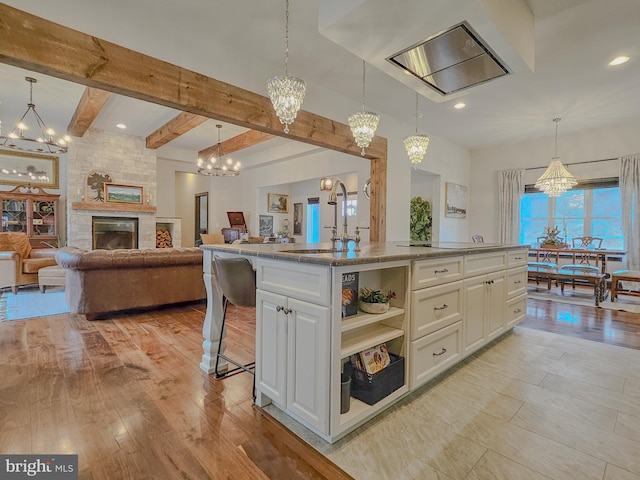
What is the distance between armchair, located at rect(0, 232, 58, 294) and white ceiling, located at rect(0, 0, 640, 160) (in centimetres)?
218

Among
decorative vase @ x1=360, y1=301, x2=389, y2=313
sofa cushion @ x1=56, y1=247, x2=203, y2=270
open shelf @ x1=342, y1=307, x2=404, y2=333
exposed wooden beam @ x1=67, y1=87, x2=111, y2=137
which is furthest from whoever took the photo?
exposed wooden beam @ x1=67, y1=87, x2=111, y2=137

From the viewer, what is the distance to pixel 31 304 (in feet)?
13.7

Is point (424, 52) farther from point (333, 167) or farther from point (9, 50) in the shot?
point (333, 167)

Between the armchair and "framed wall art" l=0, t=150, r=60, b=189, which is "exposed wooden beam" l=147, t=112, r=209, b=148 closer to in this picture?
"framed wall art" l=0, t=150, r=60, b=189

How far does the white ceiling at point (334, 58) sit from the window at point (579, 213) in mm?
1280

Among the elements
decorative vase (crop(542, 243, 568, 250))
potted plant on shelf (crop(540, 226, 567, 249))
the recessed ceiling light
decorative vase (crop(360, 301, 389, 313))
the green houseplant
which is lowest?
decorative vase (crop(360, 301, 389, 313))

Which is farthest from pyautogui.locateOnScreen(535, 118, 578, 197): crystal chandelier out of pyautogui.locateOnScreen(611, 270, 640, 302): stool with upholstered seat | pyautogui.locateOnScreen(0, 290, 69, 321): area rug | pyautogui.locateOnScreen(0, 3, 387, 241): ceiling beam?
pyautogui.locateOnScreen(0, 290, 69, 321): area rug

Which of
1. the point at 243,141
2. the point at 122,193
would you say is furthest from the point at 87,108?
the point at 243,141

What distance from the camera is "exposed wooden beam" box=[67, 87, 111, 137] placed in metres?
4.07

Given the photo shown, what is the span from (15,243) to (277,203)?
595 centimetres

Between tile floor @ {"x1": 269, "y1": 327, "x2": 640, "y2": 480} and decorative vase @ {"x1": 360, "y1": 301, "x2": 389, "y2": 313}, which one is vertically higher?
decorative vase @ {"x1": 360, "y1": 301, "x2": 389, "y2": 313}

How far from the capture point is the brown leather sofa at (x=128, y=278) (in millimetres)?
3488

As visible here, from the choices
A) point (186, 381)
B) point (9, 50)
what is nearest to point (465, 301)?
point (186, 381)

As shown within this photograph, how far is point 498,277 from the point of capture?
2.79 metres
